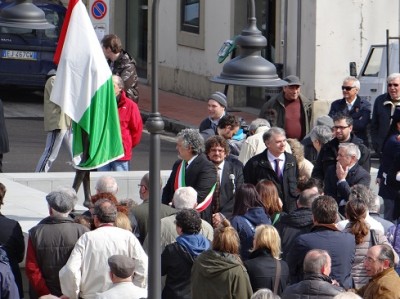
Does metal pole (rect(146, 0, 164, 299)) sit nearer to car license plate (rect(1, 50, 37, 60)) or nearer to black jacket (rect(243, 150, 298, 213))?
black jacket (rect(243, 150, 298, 213))

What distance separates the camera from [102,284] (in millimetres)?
10625

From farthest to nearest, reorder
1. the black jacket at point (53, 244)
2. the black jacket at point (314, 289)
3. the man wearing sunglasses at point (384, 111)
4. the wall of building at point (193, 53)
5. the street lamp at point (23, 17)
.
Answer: the wall of building at point (193, 53), the man wearing sunglasses at point (384, 111), the street lamp at point (23, 17), the black jacket at point (53, 244), the black jacket at point (314, 289)

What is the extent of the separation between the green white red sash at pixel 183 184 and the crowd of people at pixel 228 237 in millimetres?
12

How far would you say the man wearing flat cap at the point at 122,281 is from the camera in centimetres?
981

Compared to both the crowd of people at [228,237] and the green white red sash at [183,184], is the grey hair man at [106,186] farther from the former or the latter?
the green white red sash at [183,184]

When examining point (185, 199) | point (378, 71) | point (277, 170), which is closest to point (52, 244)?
point (185, 199)

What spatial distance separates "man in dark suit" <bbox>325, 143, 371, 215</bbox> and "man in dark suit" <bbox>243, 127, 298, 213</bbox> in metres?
0.45

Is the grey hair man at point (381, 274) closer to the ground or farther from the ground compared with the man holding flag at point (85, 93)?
closer to the ground

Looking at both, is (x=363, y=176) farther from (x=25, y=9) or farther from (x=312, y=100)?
(x=312, y=100)

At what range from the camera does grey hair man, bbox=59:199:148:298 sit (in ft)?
34.5

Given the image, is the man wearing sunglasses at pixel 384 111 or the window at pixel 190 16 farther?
the window at pixel 190 16

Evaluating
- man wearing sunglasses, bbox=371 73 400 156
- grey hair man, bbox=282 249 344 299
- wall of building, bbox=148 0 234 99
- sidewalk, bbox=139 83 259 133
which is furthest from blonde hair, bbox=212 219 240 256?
wall of building, bbox=148 0 234 99

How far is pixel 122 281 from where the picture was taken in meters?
9.88

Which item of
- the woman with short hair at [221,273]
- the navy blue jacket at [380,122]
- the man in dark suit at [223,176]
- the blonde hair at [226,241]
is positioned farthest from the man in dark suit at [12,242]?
the navy blue jacket at [380,122]
